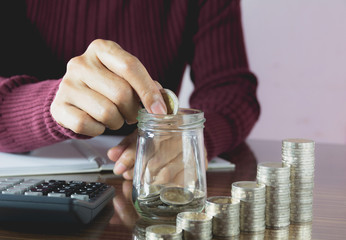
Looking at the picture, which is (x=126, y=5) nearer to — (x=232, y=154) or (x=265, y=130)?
(x=232, y=154)

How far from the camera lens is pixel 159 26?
1274 millimetres

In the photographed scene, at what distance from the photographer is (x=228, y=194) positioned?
0.64 metres

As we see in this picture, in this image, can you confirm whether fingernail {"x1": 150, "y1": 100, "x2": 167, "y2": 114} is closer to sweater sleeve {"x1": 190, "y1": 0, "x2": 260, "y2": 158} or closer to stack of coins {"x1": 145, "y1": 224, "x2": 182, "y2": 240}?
stack of coins {"x1": 145, "y1": 224, "x2": 182, "y2": 240}

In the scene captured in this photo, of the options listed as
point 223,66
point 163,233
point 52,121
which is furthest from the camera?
point 223,66

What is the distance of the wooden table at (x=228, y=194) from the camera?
0.49 m

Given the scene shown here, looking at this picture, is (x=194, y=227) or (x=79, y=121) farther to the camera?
(x=79, y=121)

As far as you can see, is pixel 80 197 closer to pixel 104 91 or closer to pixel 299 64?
pixel 104 91

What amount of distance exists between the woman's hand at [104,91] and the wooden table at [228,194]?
0.32 ft

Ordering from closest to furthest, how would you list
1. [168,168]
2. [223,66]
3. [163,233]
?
[163,233] < [168,168] < [223,66]

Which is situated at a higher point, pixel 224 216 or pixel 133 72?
pixel 133 72

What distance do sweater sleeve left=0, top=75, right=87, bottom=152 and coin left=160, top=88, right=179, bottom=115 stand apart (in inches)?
8.5

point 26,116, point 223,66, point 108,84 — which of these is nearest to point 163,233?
point 108,84

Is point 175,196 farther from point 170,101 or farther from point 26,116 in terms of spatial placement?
point 26,116

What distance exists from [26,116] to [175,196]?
43 centimetres
